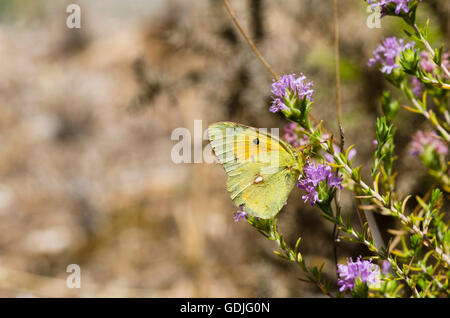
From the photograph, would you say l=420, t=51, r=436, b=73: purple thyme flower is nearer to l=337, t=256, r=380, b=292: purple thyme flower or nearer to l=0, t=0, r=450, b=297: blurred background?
l=0, t=0, r=450, b=297: blurred background

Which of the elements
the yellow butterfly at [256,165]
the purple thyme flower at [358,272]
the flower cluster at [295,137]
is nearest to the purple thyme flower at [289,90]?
the yellow butterfly at [256,165]

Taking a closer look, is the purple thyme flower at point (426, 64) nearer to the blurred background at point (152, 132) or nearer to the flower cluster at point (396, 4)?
the flower cluster at point (396, 4)

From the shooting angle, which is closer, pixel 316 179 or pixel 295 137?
pixel 316 179

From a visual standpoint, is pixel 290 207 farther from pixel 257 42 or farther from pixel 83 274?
pixel 83 274

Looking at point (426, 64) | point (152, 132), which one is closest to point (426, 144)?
point (426, 64)

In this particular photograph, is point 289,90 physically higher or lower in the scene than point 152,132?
lower

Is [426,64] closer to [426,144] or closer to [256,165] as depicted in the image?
[426,144]
